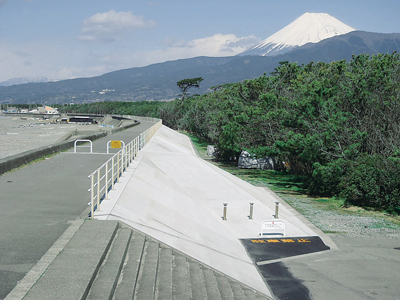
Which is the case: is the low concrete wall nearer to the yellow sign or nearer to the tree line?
the yellow sign

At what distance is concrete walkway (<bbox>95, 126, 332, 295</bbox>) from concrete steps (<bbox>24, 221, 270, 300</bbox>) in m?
0.88

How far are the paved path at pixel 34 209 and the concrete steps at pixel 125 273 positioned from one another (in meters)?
0.64

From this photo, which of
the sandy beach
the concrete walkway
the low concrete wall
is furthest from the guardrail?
the sandy beach

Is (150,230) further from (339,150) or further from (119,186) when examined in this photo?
(339,150)

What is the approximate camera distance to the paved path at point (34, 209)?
7.44 m

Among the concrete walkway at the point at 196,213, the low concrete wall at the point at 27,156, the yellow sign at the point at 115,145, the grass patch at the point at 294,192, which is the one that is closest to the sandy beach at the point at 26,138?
the low concrete wall at the point at 27,156

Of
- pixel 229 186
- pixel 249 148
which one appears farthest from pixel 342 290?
pixel 249 148

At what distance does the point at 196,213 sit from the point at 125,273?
28.1 feet

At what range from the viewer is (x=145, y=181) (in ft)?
56.2

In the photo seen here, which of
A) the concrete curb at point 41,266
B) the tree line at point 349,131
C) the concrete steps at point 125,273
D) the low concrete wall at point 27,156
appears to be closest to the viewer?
the concrete curb at point 41,266

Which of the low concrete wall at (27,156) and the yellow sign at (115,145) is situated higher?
the yellow sign at (115,145)

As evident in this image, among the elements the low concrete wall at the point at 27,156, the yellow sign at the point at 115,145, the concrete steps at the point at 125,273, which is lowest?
the concrete steps at the point at 125,273

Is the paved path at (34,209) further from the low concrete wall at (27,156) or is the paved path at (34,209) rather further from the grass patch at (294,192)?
the grass patch at (294,192)

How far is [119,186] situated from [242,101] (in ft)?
103
